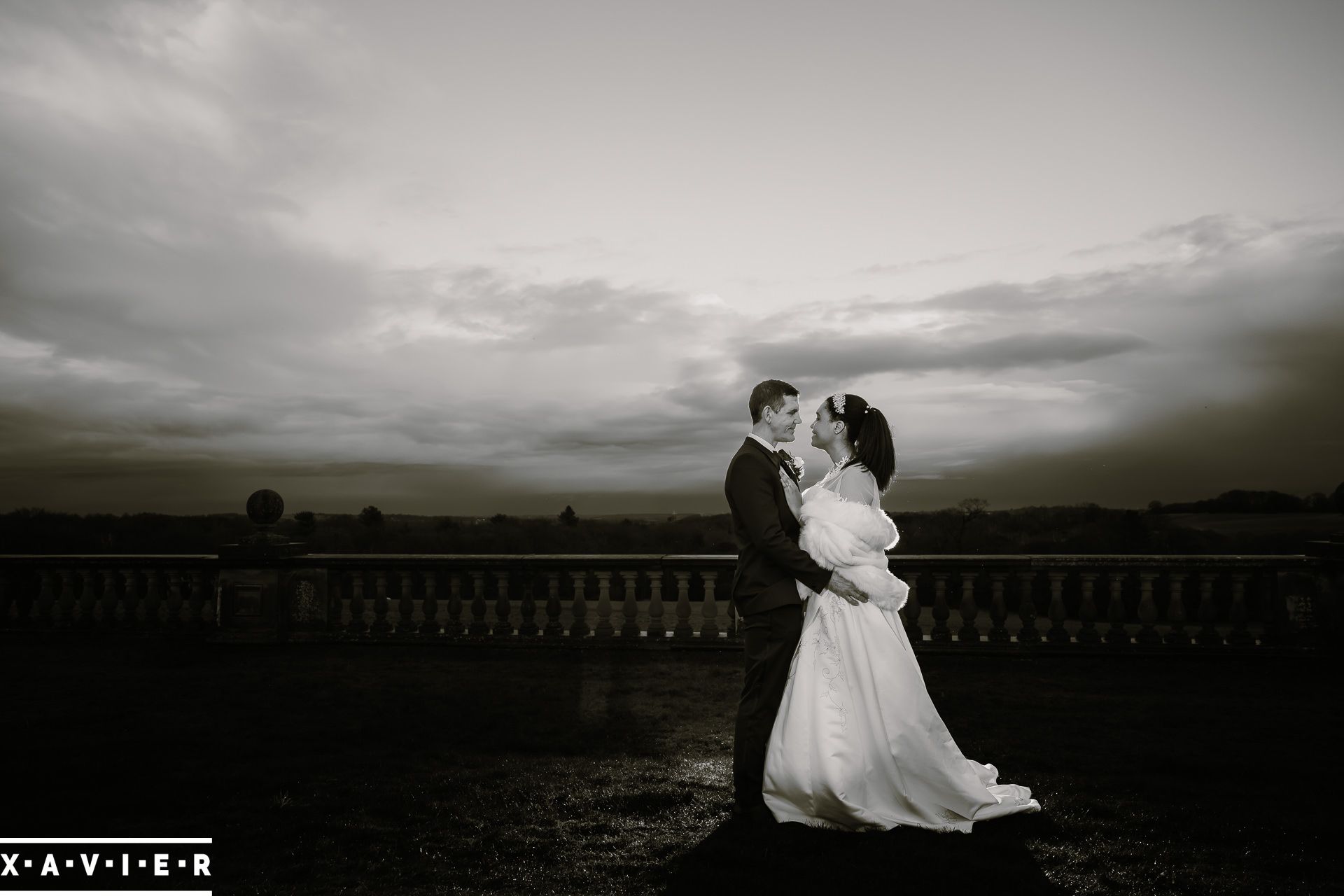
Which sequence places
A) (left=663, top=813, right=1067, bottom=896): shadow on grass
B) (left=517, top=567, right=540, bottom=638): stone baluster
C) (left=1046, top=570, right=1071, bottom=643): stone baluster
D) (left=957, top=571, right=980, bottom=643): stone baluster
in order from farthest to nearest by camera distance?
(left=517, top=567, right=540, bottom=638): stone baluster < (left=957, top=571, right=980, bottom=643): stone baluster < (left=1046, top=570, right=1071, bottom=643): stone baluster < (left=663, top=813, right=1067, bottom=896): shadow on grass

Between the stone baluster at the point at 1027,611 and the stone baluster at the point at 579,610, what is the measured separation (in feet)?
17.2

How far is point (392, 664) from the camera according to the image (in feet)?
28.2

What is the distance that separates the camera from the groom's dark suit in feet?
13.9

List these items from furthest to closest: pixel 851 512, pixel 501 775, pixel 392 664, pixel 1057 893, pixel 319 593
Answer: pixel 319 593 → pixel 392 664 → pixel 501 775 → pixel 851 512 → pixel 1057 893

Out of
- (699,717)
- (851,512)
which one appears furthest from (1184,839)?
(699,717)

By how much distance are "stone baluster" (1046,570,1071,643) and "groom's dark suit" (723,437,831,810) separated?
5955 mm

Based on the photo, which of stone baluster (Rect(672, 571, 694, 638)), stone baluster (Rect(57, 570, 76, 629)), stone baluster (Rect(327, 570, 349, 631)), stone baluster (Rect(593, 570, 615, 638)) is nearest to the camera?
stone baluster (Rect(672, 571, 694, 638))

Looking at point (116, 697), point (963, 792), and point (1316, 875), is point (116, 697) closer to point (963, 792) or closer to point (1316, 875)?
point (963, 792)

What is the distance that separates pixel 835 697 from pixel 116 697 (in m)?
6.90

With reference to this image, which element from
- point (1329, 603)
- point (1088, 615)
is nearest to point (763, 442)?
point (1088, 615)

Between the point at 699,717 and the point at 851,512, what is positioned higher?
the point at 851,512

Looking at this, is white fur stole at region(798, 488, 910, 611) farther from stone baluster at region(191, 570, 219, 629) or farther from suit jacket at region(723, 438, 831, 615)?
stone baluster at region(191, 570, 219, 629)

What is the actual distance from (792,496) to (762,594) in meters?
0.64

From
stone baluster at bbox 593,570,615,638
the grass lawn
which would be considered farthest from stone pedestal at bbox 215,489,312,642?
stone baluster at bbox 593,570,615,638
